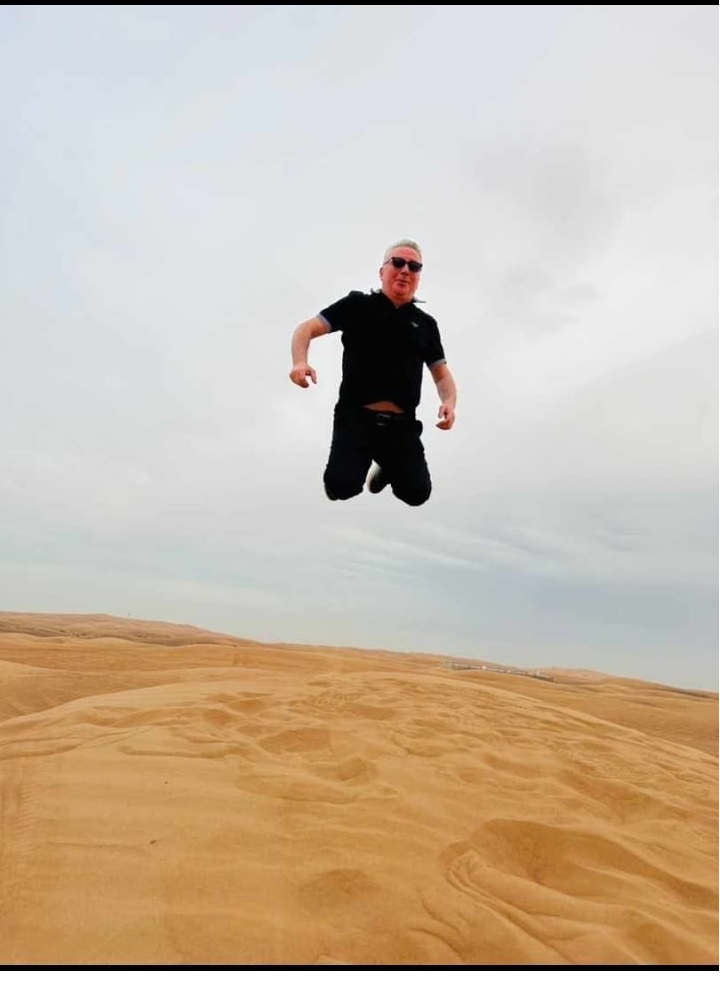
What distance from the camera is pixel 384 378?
2541 mm

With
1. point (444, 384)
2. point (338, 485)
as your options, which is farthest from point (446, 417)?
point (338, 485)

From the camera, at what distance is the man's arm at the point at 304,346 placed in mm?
2240

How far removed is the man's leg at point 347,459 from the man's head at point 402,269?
0.48 metres

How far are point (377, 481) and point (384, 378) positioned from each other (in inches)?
14.7

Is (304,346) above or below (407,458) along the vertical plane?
above

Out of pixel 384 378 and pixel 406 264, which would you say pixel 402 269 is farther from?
pixel 384 378

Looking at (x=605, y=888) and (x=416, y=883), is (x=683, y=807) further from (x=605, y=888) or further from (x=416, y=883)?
(x=416, y=883)

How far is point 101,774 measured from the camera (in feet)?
14.7

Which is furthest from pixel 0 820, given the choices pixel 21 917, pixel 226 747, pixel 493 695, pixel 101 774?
pixel 493 695

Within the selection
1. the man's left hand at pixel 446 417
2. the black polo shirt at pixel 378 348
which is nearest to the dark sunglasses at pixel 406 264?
the black polo shirt at pixel 378 348

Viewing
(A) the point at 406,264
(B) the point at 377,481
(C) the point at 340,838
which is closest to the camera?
(A) the point at 406,264

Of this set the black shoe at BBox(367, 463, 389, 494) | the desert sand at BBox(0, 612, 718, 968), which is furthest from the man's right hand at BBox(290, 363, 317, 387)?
the desert sand at BBox(0, 612, 718, 968)

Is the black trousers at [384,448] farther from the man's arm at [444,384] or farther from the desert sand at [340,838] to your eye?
the desert sand at [340,838]

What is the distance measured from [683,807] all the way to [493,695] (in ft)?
11.6
